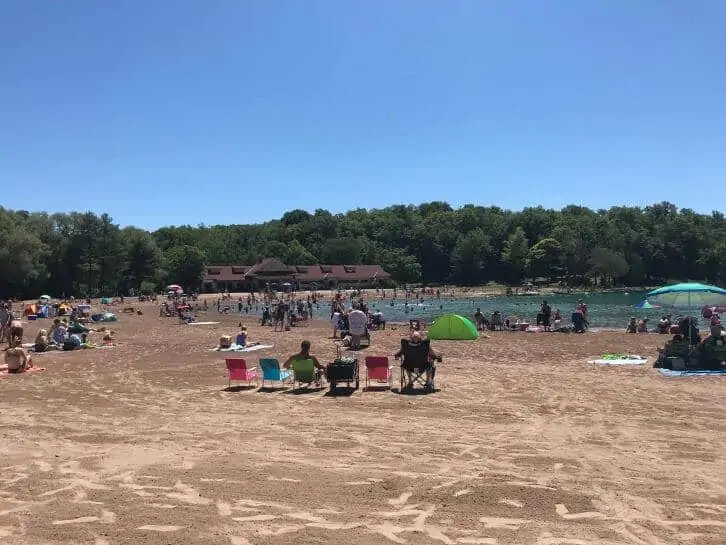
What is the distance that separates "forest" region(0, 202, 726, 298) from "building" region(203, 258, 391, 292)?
15.0 ft

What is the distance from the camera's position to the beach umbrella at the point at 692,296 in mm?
15586

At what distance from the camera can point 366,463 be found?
7195 millimetres

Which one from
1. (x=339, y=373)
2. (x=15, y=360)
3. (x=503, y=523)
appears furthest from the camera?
(x=15, y=360)

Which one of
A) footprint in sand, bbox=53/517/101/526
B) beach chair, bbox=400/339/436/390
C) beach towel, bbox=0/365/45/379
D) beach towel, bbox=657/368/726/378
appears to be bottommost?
beach towel, bbox=0/365/45/379

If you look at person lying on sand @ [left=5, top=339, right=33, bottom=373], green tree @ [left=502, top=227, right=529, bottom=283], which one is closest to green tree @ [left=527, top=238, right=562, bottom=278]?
green tree @ [left=502, top=227, right=529, bottom=283]

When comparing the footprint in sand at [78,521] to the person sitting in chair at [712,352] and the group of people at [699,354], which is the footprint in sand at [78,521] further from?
the person sitting in chair at [712,352]

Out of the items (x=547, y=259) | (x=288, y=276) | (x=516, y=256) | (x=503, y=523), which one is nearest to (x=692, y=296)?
(x=503, y=523)

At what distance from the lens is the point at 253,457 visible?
749 cm

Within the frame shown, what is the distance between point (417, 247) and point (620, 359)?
108994 mm

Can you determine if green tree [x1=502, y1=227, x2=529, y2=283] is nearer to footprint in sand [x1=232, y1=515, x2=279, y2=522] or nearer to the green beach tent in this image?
the green beach tent

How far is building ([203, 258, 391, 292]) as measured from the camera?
95.4 meters

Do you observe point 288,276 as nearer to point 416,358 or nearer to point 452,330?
point 452,330

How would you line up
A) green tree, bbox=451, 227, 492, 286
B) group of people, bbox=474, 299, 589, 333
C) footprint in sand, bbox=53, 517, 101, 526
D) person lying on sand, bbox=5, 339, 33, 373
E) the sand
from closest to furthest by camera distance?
the sand, footprint in sand, bbox=53, 517, 101, 526, person lying on sand, bbox=5, 339, 33, 373, group of people, bbox=474, 299, 589, 333, green tree, bbox=451, 227, 492, 286

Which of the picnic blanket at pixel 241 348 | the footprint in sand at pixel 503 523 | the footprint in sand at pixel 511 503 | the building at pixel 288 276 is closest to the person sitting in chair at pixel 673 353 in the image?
the footprint in sand at pixel 511 503
